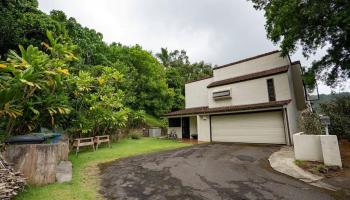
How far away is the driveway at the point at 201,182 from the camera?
4.15m

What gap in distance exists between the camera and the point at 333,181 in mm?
4992

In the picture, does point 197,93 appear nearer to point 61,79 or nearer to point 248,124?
point 248,124

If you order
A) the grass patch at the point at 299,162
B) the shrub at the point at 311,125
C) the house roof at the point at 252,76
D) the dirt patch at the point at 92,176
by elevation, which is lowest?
the dirt patch at the point at 92,176

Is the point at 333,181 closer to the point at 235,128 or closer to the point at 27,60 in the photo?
the point at 235,128

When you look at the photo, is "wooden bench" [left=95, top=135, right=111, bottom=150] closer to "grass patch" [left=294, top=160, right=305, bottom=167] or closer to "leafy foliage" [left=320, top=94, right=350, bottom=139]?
"grass patch" [left=294, top=160, right=305, bottom=167]

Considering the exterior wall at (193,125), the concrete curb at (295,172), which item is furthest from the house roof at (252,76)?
the concrete curb at (295,172)

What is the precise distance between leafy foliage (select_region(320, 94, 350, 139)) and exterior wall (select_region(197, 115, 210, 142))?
7.79 metres

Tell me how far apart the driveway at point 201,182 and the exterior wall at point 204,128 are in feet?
24.3

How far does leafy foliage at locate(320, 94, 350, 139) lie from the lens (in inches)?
415

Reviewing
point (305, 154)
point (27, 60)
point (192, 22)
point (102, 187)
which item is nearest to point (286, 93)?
point (305, 154)

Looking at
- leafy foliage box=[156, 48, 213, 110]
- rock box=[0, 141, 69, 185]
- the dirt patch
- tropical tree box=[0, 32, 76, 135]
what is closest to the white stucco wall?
the dirt patch

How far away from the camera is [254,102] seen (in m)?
13.3

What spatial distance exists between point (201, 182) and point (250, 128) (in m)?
8.66

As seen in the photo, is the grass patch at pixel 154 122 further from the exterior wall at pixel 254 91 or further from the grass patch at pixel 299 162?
the grass patch at pixel 299 162
